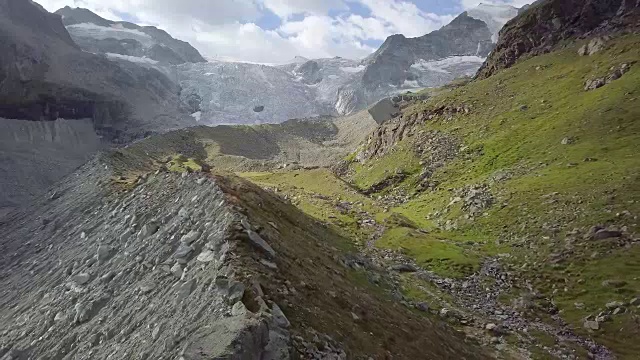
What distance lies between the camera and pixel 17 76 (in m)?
175

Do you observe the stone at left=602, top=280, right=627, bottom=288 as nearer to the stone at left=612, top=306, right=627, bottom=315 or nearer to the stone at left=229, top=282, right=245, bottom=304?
the stone at left=612, top=306, right=627, bottom=315

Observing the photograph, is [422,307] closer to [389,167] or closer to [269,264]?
[269,264]

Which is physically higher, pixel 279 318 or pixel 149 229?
pixel 279 318

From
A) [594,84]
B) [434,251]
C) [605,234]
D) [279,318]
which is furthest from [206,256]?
[594,84]

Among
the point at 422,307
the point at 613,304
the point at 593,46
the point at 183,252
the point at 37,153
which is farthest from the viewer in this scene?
the point at 37,153

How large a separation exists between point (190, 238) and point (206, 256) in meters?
2.36

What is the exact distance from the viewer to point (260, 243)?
18047mm

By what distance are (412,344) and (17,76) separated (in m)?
195

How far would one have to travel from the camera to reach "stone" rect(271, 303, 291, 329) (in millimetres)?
14109

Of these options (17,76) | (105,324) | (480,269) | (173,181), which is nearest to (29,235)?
(173,181)

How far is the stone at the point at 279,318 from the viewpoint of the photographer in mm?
14109

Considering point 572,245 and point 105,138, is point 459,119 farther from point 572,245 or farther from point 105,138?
point 105,138

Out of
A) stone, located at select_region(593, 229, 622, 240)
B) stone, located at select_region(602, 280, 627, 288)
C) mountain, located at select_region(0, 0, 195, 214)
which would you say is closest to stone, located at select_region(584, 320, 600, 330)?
stone, located at select_region(602, 280, 627, 288)

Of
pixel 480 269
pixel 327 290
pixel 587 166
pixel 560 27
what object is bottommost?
pixel 480 269
